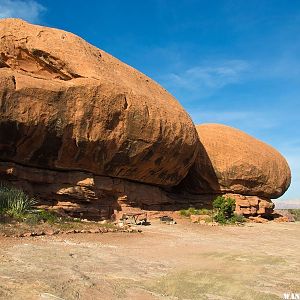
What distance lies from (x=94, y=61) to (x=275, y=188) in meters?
15.0

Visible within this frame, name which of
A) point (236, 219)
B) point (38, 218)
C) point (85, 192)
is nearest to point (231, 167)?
point (236, 219)

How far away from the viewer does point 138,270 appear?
680 centimetres

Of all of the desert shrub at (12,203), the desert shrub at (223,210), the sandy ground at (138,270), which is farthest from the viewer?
the desert shrub at (223,210)

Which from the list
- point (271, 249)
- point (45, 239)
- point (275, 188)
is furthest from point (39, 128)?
point (275, 188)

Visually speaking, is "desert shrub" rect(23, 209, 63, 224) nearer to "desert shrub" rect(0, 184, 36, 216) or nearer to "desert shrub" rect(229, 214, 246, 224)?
"desert shrub" rect(0, 184, 36, 216)

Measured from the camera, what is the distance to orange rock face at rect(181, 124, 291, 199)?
22375mm

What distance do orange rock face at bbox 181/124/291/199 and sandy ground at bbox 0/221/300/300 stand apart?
11.7 m

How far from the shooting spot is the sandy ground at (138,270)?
5.13 meters

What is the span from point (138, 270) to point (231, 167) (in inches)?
648

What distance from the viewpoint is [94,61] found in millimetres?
16234

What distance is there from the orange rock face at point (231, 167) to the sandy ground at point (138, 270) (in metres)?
11.7

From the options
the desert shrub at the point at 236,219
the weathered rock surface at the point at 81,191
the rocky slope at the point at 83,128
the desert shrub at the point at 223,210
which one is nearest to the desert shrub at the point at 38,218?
the weathered rock surface at the point at 81,191

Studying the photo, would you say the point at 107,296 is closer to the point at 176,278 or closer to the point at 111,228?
the point at 176,278

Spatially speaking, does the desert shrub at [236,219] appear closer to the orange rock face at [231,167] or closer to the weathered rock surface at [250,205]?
the weathered rock surface at [250,205]
